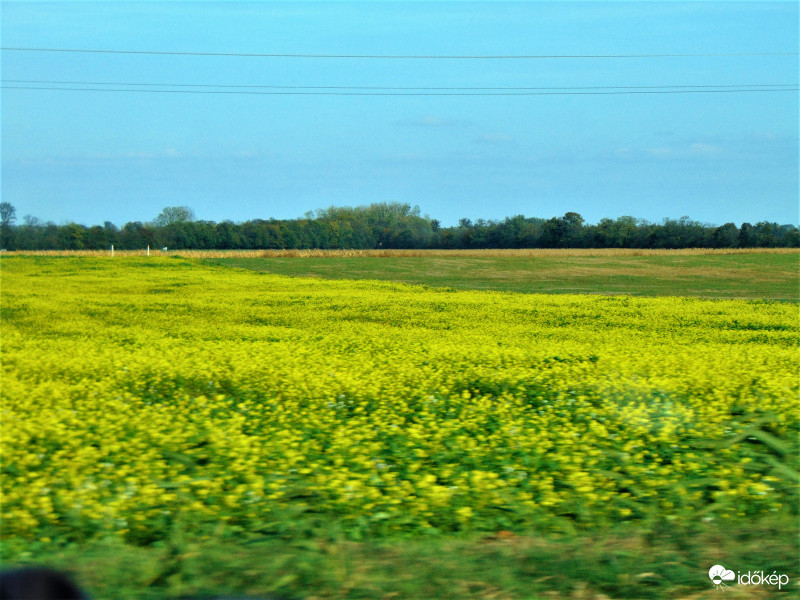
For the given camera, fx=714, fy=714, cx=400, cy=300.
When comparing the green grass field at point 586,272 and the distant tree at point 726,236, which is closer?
the green grass field at point 586,272

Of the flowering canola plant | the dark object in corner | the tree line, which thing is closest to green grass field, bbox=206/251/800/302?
the tree line

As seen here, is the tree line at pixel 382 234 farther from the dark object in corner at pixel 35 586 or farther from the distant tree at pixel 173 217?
the dark object in corner at pixel 35 586

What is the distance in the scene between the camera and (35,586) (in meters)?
1.67

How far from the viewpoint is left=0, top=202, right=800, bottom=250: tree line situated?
4270 centimetres

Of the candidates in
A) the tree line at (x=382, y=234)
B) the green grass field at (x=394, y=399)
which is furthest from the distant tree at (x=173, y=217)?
the green grass field at (x=394, y=399)

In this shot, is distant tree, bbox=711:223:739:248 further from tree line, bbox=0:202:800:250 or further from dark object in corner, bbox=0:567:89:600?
dark object in corner, bbox=0:567:89:600

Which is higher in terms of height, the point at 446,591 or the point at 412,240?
the point at 412,240

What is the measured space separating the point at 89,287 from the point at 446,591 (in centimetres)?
2225

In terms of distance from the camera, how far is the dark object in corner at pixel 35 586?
5.40 feet

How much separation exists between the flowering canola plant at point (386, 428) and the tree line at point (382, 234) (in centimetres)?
2415

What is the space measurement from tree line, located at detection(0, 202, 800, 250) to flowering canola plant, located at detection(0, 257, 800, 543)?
951 inches

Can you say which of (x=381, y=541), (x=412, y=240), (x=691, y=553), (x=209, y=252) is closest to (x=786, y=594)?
(x=691, y=553)

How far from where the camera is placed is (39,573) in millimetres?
1699

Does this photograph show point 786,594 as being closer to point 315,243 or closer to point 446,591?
point 446,591
